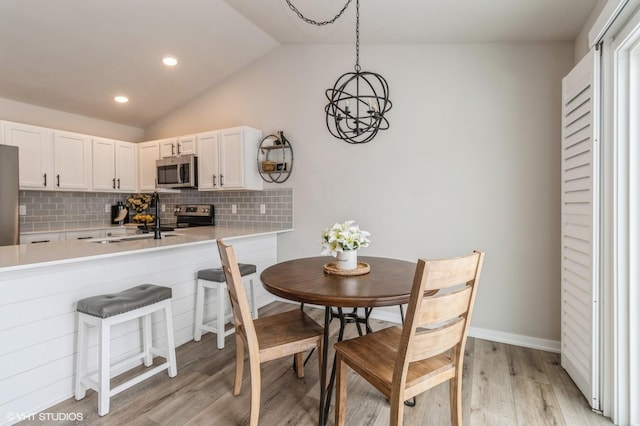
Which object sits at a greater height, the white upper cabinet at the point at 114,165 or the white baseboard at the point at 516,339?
the white upper cabinet at the point at 114,165

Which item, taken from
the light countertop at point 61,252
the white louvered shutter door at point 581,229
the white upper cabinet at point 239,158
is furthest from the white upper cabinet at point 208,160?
the white louvered shutter door at point 581,229

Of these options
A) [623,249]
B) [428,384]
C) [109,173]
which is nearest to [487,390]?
[428,384]

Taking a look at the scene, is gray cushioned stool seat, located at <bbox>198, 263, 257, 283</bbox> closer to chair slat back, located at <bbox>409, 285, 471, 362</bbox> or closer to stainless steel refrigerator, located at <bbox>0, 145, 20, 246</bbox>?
chair slat back, located at <bbox>409, 285, 471, 362</bbox>

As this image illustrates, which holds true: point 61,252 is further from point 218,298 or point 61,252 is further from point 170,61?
point 170,61

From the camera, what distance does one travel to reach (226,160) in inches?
153

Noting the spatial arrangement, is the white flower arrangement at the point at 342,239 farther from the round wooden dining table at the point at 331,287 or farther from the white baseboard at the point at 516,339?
the white baseboard at the point at 516,339

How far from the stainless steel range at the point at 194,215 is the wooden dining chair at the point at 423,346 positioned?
329 cm

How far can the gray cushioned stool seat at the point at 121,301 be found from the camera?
1.80m

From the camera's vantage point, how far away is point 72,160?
402 centimetres

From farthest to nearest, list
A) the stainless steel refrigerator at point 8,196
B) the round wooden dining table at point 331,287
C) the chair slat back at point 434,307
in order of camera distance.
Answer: the stainless steel refrigerator at point 8,196 < the round wooden dining table at point 331,287 < the chair slat back at point 434,307

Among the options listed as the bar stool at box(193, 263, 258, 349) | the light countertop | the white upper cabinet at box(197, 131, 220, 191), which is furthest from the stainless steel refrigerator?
the bar stool at box(193, 263, 258, 349)

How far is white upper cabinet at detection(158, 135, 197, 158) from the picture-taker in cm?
418

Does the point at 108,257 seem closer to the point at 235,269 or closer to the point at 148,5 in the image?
the point at 235,269

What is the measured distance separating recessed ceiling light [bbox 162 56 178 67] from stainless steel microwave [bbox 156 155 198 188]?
3.47 feet
